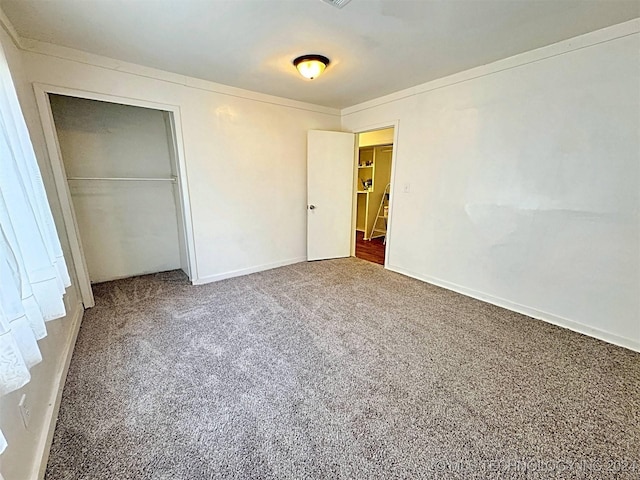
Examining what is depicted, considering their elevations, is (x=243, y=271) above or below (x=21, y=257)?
below

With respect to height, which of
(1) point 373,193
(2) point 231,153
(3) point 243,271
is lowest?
(3) point 243,271

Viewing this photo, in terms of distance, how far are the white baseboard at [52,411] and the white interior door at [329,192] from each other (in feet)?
9.30

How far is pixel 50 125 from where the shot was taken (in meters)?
2.41

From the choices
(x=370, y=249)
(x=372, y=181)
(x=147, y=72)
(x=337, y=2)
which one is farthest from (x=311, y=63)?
(x=372, y=181)

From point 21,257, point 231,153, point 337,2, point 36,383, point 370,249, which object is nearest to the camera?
point 21,257

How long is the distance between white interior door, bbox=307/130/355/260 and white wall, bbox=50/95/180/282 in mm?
1923

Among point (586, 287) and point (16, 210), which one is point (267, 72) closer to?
point (16, 210)

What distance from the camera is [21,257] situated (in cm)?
120

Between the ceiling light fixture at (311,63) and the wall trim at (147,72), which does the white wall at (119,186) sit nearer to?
the wall trim at (147,72)

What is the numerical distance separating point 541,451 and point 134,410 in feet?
7.02

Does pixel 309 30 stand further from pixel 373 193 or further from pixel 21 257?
pixel 373 193

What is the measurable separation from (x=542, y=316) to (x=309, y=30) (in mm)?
3125

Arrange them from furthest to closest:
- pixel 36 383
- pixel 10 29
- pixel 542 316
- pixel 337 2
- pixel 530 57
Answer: pixel 542 316 → pixel 530 57 → pixel 10 29 → pixel 337 2 → pixel 36 383

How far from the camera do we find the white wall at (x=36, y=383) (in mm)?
1084
